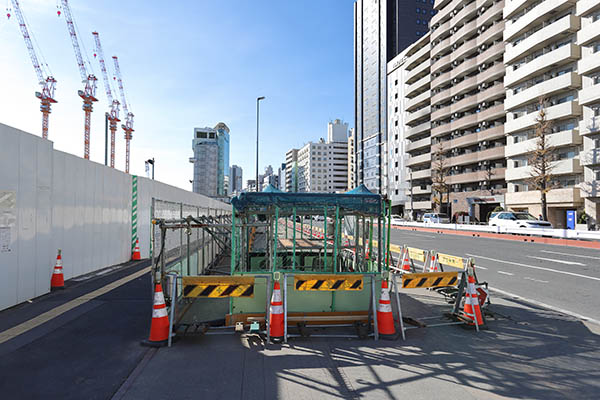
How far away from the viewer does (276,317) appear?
5711mm

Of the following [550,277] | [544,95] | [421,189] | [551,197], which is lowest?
[550,277]

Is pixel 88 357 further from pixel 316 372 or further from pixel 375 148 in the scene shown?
pixel 375 148

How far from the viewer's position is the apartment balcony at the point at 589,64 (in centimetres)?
3278

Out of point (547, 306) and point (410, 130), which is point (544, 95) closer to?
point (410, 130)

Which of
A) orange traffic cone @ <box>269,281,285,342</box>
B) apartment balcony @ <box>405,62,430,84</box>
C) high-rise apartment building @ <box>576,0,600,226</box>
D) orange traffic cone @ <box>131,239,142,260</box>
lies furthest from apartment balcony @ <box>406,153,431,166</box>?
orange traffic cone @ <box>269,281,285,342</box>

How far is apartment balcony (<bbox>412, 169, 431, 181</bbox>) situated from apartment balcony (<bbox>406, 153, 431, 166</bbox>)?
1.63 m

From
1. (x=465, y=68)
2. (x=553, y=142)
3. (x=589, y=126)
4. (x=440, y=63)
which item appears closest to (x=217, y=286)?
(x=589, y=126)

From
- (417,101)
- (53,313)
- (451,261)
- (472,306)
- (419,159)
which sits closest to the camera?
(472,306)

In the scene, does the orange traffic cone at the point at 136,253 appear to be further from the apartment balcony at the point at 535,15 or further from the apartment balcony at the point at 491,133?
the apartment balcony at the point at 491,133

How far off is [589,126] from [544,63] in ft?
28.7

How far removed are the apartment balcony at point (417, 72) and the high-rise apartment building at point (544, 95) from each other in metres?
19.9

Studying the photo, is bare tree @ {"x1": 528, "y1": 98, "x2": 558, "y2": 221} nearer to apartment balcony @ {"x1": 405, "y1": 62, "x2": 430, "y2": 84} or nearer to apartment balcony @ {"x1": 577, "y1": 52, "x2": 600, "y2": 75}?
apartment balcony @ {"x1": 577, "y1": 52, "x2": 600, "y2": 75}

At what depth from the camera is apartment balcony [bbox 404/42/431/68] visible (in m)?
63.9

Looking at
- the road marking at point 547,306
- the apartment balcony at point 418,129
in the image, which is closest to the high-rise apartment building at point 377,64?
the apartment balcony at point 418,129
